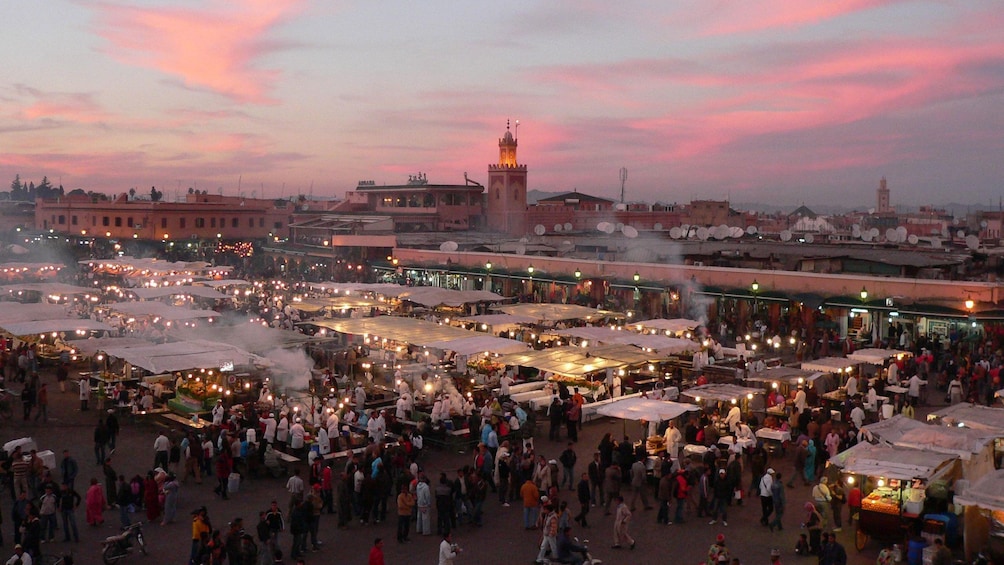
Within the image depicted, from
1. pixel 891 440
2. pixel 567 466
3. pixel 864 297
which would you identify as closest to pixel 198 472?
pixel 567 466

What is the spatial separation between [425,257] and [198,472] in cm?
3197

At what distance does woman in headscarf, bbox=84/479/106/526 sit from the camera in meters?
13.0

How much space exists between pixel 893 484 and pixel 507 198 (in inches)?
2384

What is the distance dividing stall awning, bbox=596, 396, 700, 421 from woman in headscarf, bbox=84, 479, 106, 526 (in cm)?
828

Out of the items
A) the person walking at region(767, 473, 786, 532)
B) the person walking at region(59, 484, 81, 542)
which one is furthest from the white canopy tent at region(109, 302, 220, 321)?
the person walking at region(767, 473, 786, 532)

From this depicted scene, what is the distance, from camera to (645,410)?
16.0 m

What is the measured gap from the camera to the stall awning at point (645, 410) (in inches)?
623

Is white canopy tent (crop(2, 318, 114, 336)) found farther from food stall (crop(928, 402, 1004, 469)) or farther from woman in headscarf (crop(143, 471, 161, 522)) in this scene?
food stall (crop(928, 402, 1004, 469))

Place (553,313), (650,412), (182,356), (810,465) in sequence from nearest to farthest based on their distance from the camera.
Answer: (810,465), (650,412), (182,356), (553,313)

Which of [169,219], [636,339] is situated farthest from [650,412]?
[169,219]

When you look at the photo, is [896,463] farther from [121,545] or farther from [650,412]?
[121,545]

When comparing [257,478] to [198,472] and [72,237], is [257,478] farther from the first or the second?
A: [72,237]

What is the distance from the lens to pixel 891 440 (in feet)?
46.1

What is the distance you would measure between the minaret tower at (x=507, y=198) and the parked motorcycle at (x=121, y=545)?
59.6m
